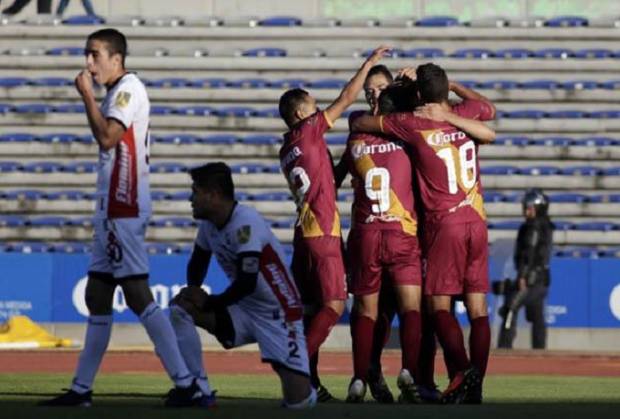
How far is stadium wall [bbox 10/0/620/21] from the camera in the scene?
29812 millimetres

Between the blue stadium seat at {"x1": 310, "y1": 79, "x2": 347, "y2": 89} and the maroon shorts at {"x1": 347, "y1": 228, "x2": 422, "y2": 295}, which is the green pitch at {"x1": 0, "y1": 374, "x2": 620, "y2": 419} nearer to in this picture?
the maroon shorts at {"x1": 347, "y1": 228, "x2": 422, "y2": 295}

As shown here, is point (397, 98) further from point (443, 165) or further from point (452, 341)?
point (452, 341)

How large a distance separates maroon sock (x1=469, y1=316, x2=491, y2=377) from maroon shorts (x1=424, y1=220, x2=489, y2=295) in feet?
0.67

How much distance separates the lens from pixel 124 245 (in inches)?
367

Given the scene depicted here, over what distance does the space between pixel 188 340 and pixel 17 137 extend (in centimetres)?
1855

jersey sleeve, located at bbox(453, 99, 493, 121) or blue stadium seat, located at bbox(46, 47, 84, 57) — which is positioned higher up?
jersey sleeve, located at bbox(453, 99, 493, 121)

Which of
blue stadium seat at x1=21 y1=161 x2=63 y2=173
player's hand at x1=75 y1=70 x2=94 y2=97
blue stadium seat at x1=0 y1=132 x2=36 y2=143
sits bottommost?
blue stadium seat at x1=21 y1=161 x2=63 y2=173

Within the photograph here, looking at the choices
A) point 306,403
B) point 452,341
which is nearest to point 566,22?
point 452,341

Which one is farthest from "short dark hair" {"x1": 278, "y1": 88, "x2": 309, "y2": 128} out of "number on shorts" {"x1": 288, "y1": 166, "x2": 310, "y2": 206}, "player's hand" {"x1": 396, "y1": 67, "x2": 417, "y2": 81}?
"player's hand" {"x1": 396, "y1": 67, "x2": 417, "y2": 81}

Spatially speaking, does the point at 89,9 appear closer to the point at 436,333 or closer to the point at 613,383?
the point at 613,383

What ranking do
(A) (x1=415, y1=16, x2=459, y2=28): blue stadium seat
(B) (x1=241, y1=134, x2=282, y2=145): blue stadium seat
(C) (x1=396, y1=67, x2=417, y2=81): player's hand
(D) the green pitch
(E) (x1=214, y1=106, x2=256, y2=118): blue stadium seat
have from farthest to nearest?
(A) (x1=415, y1=16, x2=459, y2=28): blue stadium seat < (E) (x1=214, y1=106, x2=256, y2=118): blue stadium seat < (B) (x1=241, y1=134, x2=282, y2=145): blue stadium seat < (C) (x1=396, y1=67, x2=417, y2=81): player's hand < (D) the green pitch

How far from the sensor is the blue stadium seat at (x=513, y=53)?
92.8 feet

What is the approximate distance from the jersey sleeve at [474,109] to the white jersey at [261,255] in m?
1.83

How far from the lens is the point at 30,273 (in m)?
23.2
